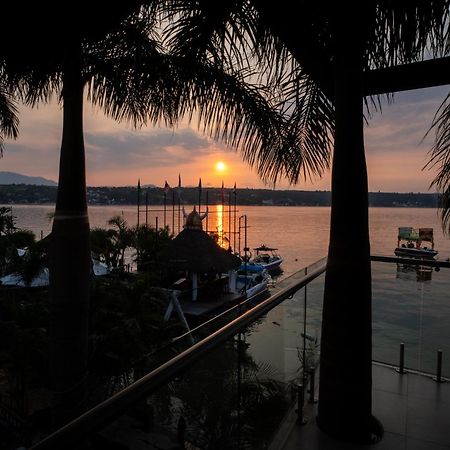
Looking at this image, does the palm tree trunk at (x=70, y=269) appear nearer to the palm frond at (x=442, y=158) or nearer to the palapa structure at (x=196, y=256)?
the palm frond at (x=442, y=158)

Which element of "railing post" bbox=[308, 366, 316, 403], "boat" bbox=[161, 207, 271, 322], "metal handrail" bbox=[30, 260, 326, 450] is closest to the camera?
"metal handrail" bbox=[30, 260, 326, 450]

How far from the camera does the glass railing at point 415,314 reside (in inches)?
153

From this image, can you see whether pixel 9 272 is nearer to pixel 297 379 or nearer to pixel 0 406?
pixel 0 406

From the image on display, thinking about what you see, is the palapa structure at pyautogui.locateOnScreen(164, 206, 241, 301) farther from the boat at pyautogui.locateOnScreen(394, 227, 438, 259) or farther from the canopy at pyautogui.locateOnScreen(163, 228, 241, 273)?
the boat at pyautogui.locateOnScreen(394, 227, 438, 259)

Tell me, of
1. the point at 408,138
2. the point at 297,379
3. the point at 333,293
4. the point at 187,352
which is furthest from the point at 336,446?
A: the point at 408,138

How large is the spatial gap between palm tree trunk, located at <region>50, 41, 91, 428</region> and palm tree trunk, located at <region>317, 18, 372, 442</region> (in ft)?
7.65

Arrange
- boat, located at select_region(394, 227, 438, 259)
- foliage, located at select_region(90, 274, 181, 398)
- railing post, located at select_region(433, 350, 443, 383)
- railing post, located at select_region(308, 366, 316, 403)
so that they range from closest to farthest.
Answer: railing post, located at select_region(308, 366, 316, 403), railing post, located at select_region(433, 350, 443, 383), foliage, located at select_region(90, 274, 181, 398), boat, located at select_region(394, 227, 438, 259)

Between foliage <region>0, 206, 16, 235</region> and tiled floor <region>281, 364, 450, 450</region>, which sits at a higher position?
foliage <region>0, 206, 16, 235</region>

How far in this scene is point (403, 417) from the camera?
2.97 meters

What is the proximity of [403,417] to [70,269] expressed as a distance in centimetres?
303

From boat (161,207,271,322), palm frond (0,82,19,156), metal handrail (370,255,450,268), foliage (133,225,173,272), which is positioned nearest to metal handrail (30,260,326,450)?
metal handrail (370,255,450,268)

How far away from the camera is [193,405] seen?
190 cm

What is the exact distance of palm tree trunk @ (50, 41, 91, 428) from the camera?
371 centimetres

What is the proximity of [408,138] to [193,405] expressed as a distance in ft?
16.6
